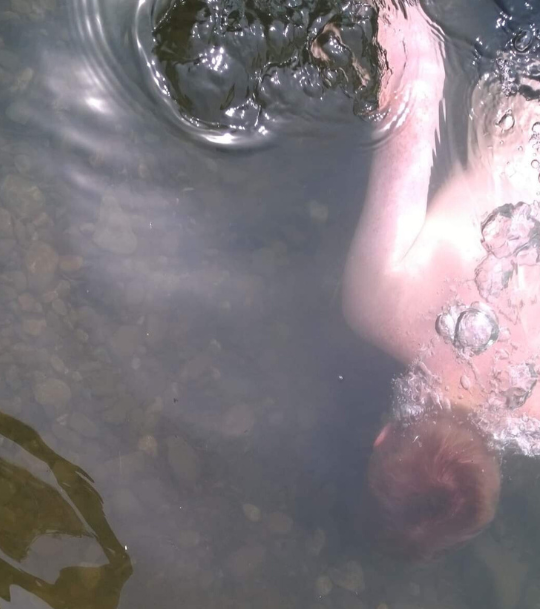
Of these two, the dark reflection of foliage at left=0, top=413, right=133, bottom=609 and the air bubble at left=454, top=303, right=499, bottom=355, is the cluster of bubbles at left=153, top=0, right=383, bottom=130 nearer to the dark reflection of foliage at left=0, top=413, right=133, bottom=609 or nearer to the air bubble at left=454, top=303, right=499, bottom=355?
the air bubble at left=454, top=303, right=499, bottom=355

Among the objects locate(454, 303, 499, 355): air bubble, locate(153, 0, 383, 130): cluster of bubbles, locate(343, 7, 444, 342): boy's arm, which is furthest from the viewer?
locate(343, 7, 444, 342): boy's arm

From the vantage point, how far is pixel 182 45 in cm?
200

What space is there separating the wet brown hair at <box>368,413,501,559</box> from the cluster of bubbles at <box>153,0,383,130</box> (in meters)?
1.25

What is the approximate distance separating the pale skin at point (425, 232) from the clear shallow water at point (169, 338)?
0.41ft

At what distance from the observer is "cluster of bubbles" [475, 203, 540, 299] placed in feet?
7.06

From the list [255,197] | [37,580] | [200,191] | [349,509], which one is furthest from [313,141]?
[37,580]

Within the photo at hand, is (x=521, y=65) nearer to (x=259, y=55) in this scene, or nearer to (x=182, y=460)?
(x=259, y=55)

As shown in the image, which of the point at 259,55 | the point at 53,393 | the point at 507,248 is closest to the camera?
the point at 53,393

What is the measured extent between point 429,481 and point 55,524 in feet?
4.24

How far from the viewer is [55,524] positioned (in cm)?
183

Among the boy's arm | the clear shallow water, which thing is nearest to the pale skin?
the boy's arm

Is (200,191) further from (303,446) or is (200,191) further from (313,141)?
(303,446)

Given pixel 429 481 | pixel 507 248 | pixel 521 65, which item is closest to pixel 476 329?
pixel 507 248

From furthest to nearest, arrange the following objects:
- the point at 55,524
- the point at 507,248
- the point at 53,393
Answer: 1. the point at 507,248
2. the point at 53,393
3. the point at 55,524
